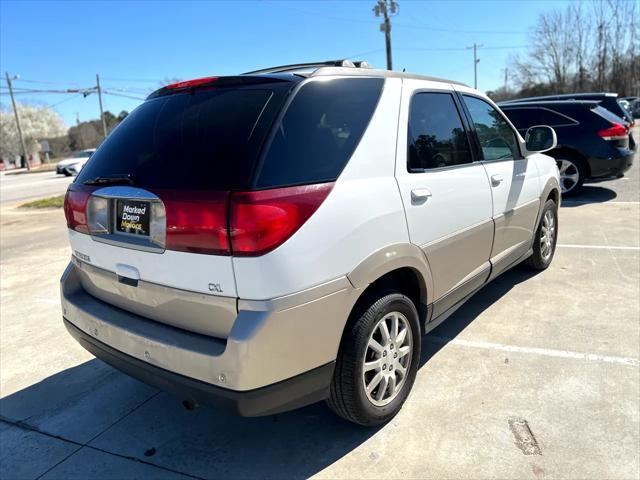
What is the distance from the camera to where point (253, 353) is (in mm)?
1984

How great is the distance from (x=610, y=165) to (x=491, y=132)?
611 cm

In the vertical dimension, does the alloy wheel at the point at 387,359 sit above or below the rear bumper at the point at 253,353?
below

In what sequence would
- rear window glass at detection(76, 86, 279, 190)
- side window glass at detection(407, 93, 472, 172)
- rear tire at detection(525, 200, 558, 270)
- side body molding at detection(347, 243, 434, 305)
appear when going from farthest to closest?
rear tire at detection(525, 200, 558, 270)
side window glass at detection(407, 93, 472, 172)
side body molding at detection(347, 243, 434, 305)
rear window glass at detection(76, 86, 279, 190)

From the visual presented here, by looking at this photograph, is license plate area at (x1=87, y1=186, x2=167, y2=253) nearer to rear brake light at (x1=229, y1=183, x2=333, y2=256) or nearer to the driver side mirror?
rear brake light at (x1=229, y1=183, x2=333, y2=256)

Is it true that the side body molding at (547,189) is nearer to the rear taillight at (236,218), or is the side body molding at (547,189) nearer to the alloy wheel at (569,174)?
the rear taillight at (236,218)

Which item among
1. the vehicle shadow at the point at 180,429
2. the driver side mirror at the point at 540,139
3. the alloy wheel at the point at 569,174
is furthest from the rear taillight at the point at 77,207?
the alloy wheel at the point at 569,174

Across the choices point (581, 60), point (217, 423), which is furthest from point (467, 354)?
point (581, 60)

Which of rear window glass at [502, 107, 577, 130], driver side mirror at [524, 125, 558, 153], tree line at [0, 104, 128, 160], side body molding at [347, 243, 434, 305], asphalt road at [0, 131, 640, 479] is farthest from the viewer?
tree line at [0, 104, 128, 160]

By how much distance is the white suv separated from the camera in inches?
80.0

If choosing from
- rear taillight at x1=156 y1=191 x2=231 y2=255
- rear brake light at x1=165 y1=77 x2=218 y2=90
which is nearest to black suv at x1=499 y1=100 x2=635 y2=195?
rear brake light at x1=165 y1=77 x2=218 y2=90

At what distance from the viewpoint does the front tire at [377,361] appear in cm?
239

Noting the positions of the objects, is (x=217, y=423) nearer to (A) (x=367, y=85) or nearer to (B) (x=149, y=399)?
(B) (x=149, y=399)

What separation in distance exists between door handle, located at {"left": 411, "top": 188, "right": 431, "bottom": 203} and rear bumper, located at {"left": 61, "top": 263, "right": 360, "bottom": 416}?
2.37 ft

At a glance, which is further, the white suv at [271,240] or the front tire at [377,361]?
the front tire at [377,361]
